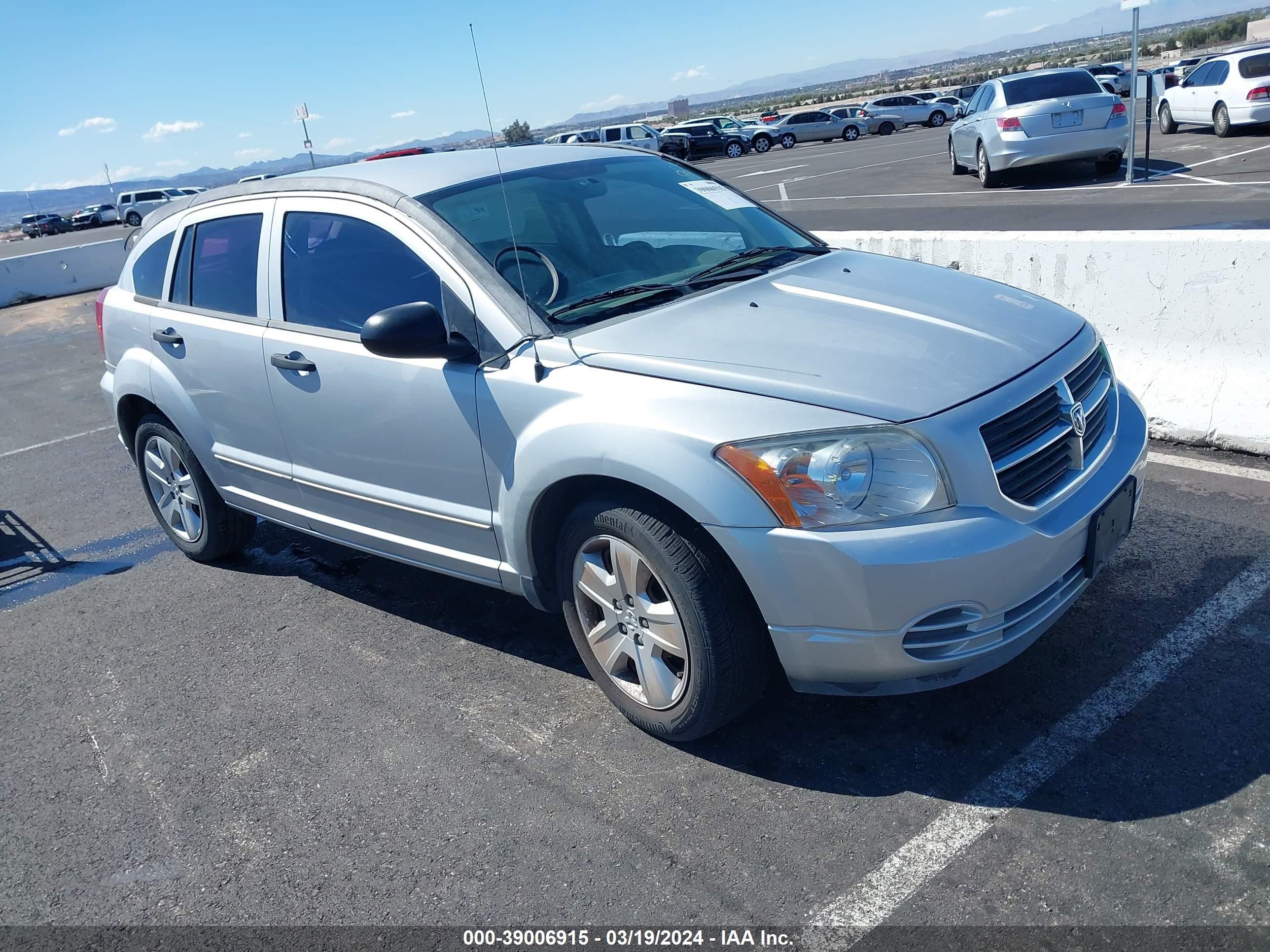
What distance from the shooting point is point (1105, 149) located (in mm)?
15523

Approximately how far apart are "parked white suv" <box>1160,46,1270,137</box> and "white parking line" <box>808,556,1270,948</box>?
18.9m

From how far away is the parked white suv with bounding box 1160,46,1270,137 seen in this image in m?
18.8

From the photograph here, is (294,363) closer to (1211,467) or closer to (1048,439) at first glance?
(1048,439)

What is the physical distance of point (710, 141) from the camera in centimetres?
4300

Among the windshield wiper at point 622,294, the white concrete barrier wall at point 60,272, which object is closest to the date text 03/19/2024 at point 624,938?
the windshield wiper at point 622,294

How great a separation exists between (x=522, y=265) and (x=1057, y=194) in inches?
528

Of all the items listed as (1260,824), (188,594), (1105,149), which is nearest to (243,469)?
(188,594)

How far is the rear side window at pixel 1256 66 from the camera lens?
19.1 m

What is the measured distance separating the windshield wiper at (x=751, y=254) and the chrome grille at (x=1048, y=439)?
127cm

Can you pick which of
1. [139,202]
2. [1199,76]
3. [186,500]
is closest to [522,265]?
[186,500]

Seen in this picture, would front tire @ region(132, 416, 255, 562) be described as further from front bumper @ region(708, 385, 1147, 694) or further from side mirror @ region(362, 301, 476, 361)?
front bumper @ region(708, 385, 1147, 694)

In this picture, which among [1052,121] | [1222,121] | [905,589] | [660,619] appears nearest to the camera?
[905,589]

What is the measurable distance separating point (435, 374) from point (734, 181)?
84.4ft

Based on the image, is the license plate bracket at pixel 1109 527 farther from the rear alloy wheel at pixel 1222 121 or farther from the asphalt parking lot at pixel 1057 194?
the rear alloy wheel at pixel 1222 121
